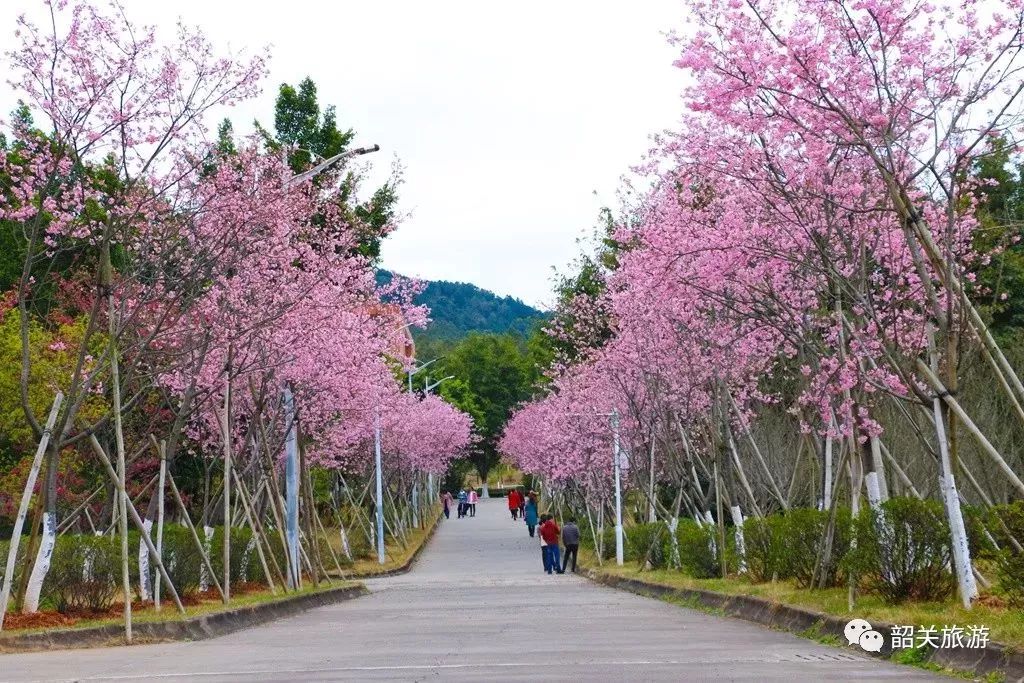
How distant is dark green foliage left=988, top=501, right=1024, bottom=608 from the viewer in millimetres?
11523

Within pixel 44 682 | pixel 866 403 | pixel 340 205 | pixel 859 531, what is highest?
pixel 340 205

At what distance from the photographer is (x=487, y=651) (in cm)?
1377

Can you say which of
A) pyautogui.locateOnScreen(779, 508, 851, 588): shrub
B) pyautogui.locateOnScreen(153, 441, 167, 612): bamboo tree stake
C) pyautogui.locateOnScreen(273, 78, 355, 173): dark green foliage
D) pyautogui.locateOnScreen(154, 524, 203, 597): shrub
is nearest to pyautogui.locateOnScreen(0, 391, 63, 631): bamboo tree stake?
pyautogui.locateOnScreen(153, 441, 167, 612): bamboo tree stake

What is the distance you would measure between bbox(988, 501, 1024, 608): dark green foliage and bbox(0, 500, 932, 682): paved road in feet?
3.87

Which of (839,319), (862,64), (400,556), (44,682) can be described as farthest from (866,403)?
(400,556)

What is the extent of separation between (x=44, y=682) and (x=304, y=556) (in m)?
18.2

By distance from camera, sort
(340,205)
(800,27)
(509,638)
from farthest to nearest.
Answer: (340,205)
(509,638)
(800,27)

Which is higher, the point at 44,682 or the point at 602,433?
the point at 602,433

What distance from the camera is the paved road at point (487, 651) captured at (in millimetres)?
11305

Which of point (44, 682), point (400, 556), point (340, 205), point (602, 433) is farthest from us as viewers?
point (400, 556)

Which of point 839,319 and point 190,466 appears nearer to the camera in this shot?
point 839,319

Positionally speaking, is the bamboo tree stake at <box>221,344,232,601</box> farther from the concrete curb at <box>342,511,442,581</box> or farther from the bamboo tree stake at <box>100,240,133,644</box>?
the concrete curb at <box>342,511,442,581</box>

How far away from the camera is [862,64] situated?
46.8 feet

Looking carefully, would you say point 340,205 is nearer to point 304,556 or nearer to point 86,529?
point 304,556
